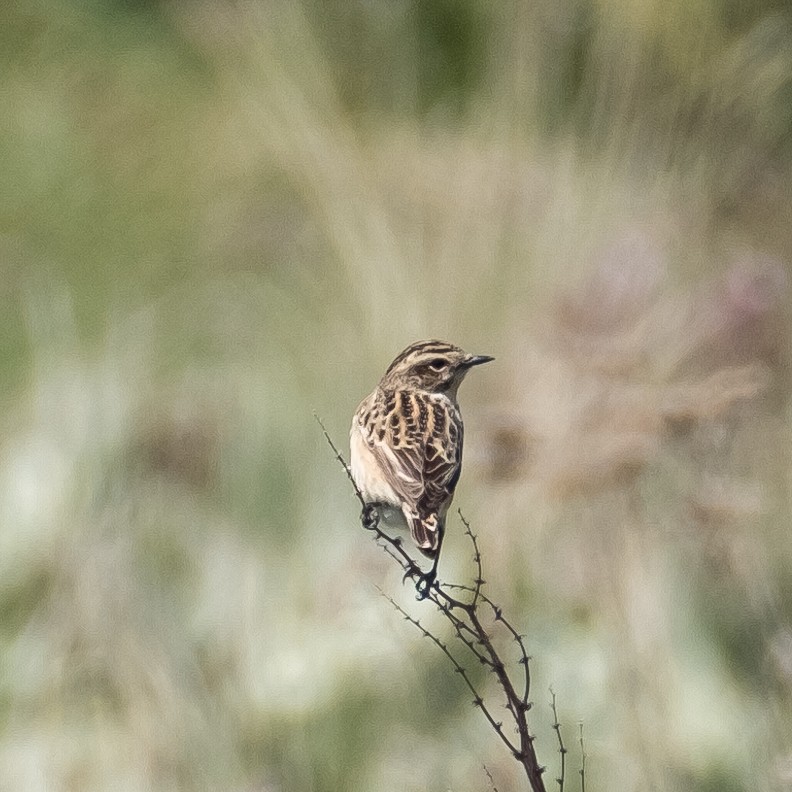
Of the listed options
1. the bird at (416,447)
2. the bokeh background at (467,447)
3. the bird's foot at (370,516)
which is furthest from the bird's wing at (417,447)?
the bokeh background at (467,447)

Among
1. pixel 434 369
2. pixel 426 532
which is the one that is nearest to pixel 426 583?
pixel 426 532

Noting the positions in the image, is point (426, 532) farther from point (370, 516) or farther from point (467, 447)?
point (467, 447)

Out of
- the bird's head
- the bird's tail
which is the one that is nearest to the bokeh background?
the bird's head

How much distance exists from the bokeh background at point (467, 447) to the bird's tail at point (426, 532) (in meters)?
0.77

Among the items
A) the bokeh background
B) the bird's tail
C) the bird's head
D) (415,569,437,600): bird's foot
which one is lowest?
the bokeh background

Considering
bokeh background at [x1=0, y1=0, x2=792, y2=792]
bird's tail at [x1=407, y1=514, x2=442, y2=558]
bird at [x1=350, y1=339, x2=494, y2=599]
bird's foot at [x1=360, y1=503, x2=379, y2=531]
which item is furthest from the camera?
bokeh background at [x1=0, y1=0, x2=792, y2=792]

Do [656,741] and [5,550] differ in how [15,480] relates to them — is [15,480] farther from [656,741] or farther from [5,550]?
[656,741]

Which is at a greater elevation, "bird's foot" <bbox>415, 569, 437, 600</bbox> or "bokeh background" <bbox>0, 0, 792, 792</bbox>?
"bird's foot" <bbox>415, 569, 437, 600</bbox>

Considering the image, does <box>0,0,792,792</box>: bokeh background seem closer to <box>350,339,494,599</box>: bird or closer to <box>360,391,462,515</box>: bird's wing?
<box>350,339,494,599</box>: bird

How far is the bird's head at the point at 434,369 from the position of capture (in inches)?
130

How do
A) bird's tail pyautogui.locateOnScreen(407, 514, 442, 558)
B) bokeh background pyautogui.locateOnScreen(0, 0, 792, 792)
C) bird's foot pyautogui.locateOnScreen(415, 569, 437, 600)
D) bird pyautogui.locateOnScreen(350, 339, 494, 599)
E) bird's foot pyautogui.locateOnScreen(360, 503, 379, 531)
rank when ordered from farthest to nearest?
bokeh background pyautogui.locateOnScreen(0, 0, 792, 792), bird's foot pyautogui.locateOnScreen(360, 503, 379, 531), bird pyautogui.locateOnScreen(350, 339, 494, 599), bird's tail pyautogui.locateOnScreen(407, 514, 442, 558), bird's foot pyautogui.locateOnScreen(415, 569, 437, 600)

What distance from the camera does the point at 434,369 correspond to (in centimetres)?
334

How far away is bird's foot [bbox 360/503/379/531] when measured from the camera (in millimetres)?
2912

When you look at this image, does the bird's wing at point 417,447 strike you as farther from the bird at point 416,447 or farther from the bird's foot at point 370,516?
the bird's foot at point 370,516
